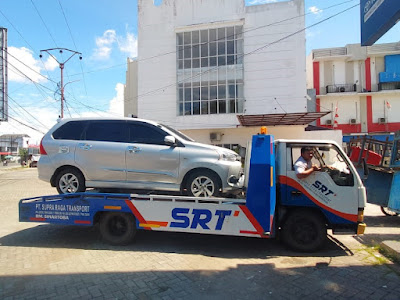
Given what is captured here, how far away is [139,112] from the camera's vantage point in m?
23.9

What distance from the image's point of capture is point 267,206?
496 centimetres

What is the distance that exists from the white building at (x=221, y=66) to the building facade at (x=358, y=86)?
8.07 meters

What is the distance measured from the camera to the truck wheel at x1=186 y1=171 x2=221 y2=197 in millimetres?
5605

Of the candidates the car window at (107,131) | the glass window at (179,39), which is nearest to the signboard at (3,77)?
the glass window at (179,39)

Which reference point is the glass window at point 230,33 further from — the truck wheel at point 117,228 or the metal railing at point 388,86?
the truck wheel at point 117,228

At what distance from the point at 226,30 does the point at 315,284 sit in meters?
21.0

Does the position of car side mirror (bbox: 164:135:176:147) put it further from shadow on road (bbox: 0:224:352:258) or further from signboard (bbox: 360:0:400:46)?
signboard (bbox: 360:0:400:46)

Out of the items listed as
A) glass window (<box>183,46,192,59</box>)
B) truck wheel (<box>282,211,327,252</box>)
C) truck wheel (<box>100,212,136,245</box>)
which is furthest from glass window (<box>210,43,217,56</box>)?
truck wheel (<box>282,211,327,252</box>)

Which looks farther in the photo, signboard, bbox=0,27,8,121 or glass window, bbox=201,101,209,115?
glass window, bbox=201,101,209,115

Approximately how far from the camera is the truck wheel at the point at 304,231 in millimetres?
5296

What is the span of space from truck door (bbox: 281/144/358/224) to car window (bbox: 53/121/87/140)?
4.25 metres

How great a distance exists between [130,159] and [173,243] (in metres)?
1.89

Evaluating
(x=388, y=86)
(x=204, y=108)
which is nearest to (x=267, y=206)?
(x=204, y=108)

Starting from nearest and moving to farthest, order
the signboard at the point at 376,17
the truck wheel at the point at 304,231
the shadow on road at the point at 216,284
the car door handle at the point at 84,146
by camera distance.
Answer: the shadow on road at the point at 216,284 → the signboard at the point at 376,17 → the truck wheel at the point at 304,231 → the car door handle at the point at 84,146
